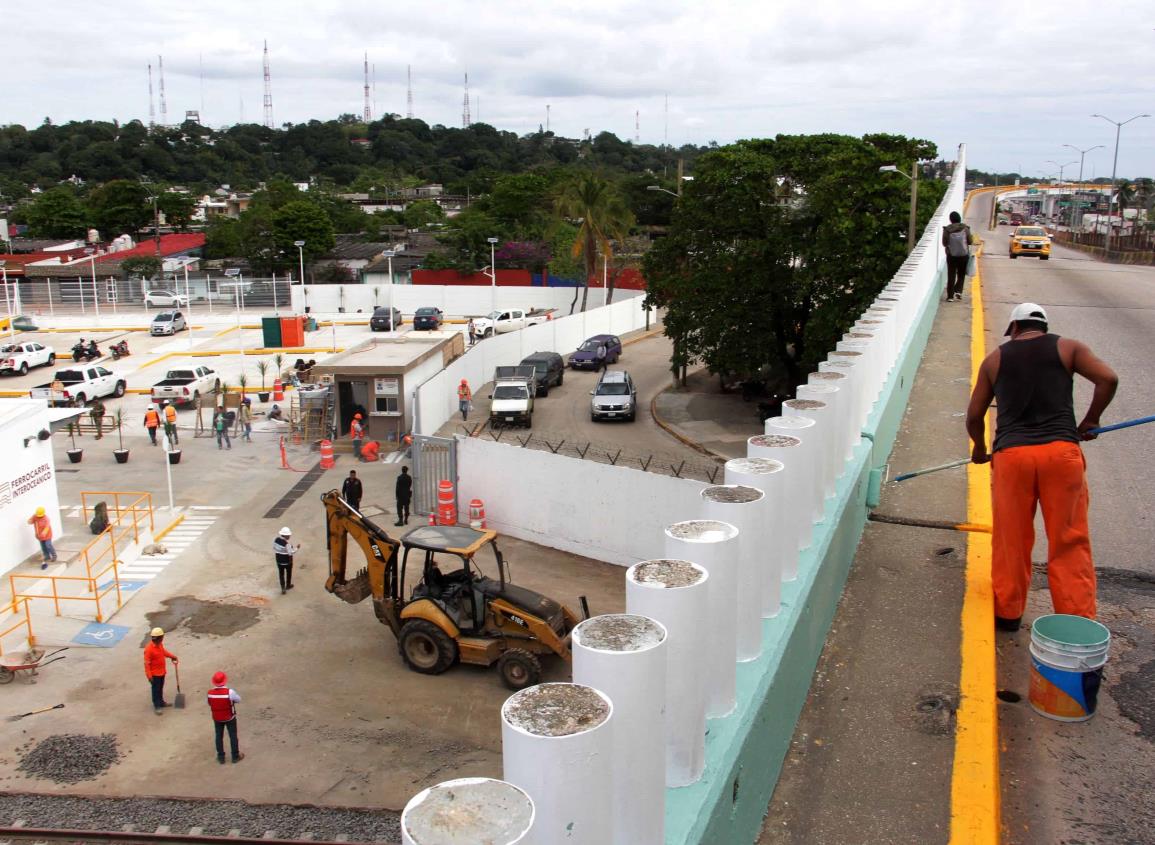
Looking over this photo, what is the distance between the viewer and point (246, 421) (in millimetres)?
31344

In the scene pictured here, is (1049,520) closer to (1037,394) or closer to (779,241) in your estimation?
(1037,394)

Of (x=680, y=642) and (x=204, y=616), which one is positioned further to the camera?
(x=204, y=616)

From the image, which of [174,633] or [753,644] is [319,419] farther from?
[753,644]

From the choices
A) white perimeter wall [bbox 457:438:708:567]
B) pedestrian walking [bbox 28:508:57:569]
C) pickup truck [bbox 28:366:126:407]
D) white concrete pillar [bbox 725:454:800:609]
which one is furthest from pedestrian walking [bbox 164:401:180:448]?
white concrete pillar [bbox 725:454:800:609]

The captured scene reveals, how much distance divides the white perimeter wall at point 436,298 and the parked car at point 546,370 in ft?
72.3

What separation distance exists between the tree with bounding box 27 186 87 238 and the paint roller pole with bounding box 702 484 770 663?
103500 mm

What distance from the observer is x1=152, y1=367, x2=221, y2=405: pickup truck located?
115ft

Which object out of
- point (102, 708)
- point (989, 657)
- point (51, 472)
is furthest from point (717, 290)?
point (989, 657)

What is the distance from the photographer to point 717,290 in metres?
34.2

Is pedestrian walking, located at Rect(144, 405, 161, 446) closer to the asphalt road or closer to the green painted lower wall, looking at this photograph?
the asphalt road

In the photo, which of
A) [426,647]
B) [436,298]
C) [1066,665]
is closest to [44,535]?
[426,647]

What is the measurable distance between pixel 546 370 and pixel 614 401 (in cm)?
612

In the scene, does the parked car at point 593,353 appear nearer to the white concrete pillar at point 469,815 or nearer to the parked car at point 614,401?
the parked car at point 614,401

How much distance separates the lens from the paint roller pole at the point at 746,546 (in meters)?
4.31
